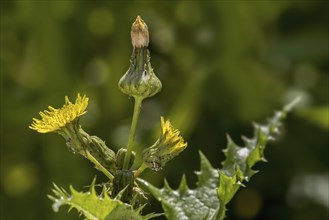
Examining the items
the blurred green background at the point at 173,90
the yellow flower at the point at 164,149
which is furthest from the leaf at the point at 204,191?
the blurred green background at the point at 173,90

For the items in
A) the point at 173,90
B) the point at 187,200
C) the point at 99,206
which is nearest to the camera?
the point at 99,206

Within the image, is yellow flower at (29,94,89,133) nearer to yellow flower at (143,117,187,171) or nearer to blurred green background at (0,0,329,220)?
yellow flower at (143,117,187,171)

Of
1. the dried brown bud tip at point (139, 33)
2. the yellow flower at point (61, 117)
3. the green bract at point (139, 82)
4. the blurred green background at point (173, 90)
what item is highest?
the dried brown bud tip at point (139, 33)

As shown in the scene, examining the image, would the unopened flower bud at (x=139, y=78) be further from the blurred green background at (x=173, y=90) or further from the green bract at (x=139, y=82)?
the blurred green background at (x=173, y=90)

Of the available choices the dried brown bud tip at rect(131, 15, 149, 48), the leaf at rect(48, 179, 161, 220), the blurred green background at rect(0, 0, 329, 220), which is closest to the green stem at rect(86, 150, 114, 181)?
the leaf at rect(48, 179, 161, 220)

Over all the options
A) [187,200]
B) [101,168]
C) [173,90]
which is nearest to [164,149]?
[101,168]

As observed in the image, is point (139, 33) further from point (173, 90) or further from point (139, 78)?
point (173, 90)

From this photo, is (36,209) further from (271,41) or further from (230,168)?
(230,168)
